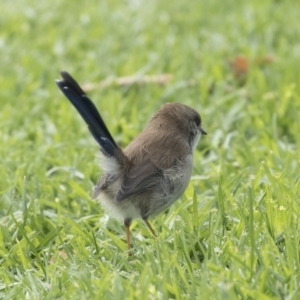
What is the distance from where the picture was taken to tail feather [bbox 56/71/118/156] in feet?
13.4

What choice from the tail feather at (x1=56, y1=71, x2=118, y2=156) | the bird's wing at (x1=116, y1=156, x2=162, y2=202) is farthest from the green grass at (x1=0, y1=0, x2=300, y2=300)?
A: the tail feather at (x1=56, y1=71, x2=118, y2=156)

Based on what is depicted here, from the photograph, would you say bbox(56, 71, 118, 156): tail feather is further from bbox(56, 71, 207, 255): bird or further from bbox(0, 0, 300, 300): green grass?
bbox(0, 0, 300, 300): green grass

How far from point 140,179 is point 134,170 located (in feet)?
0.26

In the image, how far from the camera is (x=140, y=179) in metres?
4.18

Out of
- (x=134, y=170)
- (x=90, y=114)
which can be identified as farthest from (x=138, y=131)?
(x=90, y=114)

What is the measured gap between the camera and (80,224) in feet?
14.1

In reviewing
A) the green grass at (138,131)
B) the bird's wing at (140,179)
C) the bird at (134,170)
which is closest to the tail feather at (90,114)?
the bird at (134,170)

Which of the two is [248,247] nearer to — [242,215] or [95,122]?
[242,215]

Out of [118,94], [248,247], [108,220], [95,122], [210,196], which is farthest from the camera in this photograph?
[118,94]

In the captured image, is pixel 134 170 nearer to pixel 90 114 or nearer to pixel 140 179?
pixel 140 179

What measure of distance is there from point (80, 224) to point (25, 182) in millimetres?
597

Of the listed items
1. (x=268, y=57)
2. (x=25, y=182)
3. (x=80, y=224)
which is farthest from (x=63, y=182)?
Answer: (x=268, y=57)

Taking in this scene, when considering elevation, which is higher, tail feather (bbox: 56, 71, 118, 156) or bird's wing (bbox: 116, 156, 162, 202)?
tail feather (bbox: 56, 71, 118, 156)

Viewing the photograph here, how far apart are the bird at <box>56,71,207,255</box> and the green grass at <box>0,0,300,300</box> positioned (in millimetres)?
136
